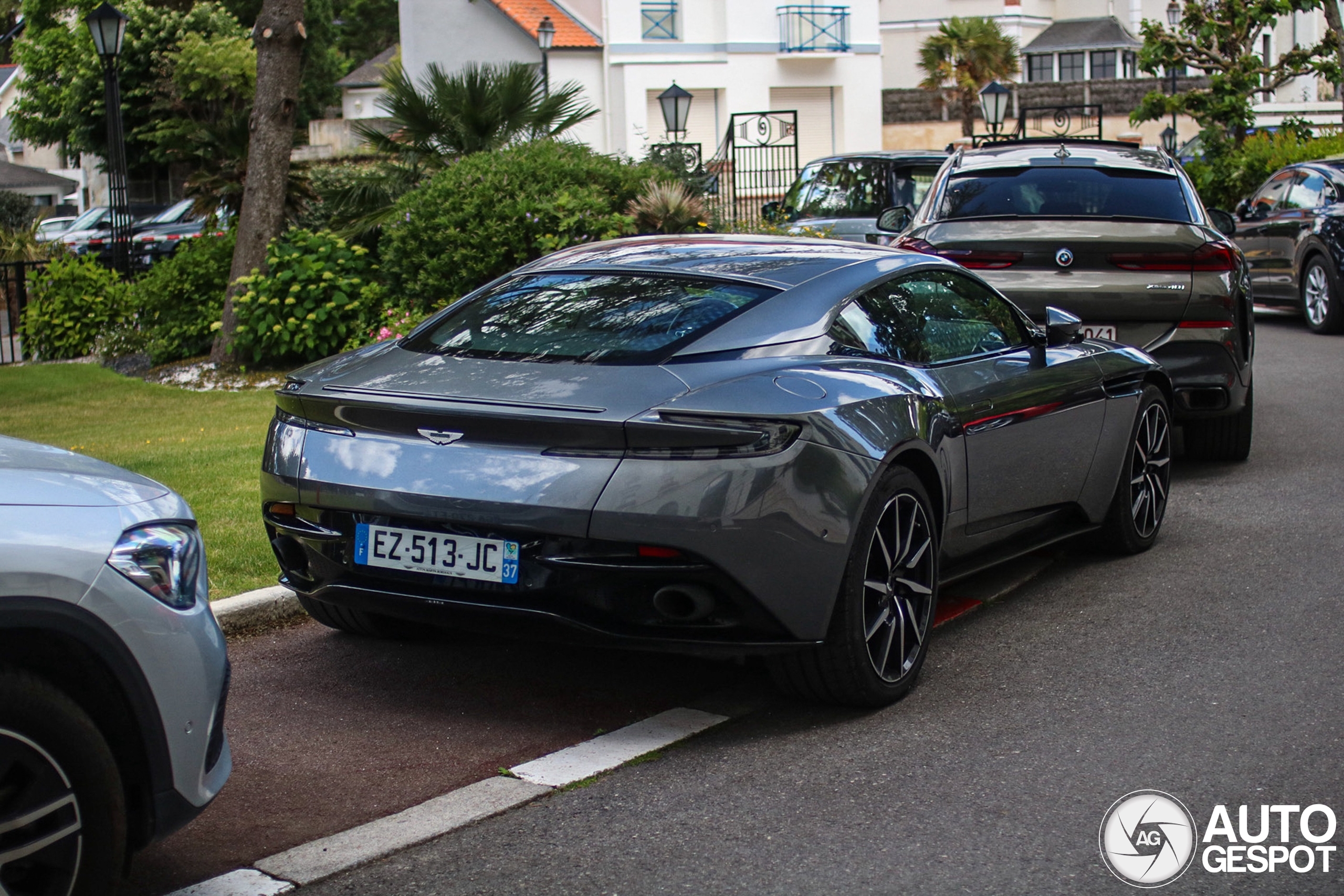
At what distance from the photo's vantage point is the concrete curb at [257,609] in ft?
17.4

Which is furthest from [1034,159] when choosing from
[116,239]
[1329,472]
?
[116,239]

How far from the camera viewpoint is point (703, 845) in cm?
351

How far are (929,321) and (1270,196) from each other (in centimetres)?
1262

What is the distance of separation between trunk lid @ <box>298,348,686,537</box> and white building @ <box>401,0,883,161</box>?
118ft

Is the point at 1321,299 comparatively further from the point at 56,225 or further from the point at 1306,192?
the point at 56,225

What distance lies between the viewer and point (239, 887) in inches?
131

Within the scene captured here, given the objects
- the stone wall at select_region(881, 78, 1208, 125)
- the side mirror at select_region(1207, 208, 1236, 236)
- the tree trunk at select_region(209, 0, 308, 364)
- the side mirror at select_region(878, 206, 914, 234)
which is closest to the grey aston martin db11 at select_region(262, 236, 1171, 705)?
the side mirror at select_region(878, 206, 914, 234)

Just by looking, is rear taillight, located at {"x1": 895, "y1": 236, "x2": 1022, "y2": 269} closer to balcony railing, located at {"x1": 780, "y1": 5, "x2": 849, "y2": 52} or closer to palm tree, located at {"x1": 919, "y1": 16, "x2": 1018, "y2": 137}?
balcony railing, located at {"x1": 780, "y1": 5, "x2": 849, "y2": 52}

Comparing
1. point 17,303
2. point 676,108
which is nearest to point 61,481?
point 17,303

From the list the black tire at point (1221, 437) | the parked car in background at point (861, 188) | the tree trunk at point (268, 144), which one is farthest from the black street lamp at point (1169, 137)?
the black tire at point (1221, 437)

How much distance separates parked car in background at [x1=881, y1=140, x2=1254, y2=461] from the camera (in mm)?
7922

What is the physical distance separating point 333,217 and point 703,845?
37.8 feet

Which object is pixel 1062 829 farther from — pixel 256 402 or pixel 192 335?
pixel 192 335

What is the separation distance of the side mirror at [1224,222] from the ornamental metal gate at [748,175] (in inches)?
170
